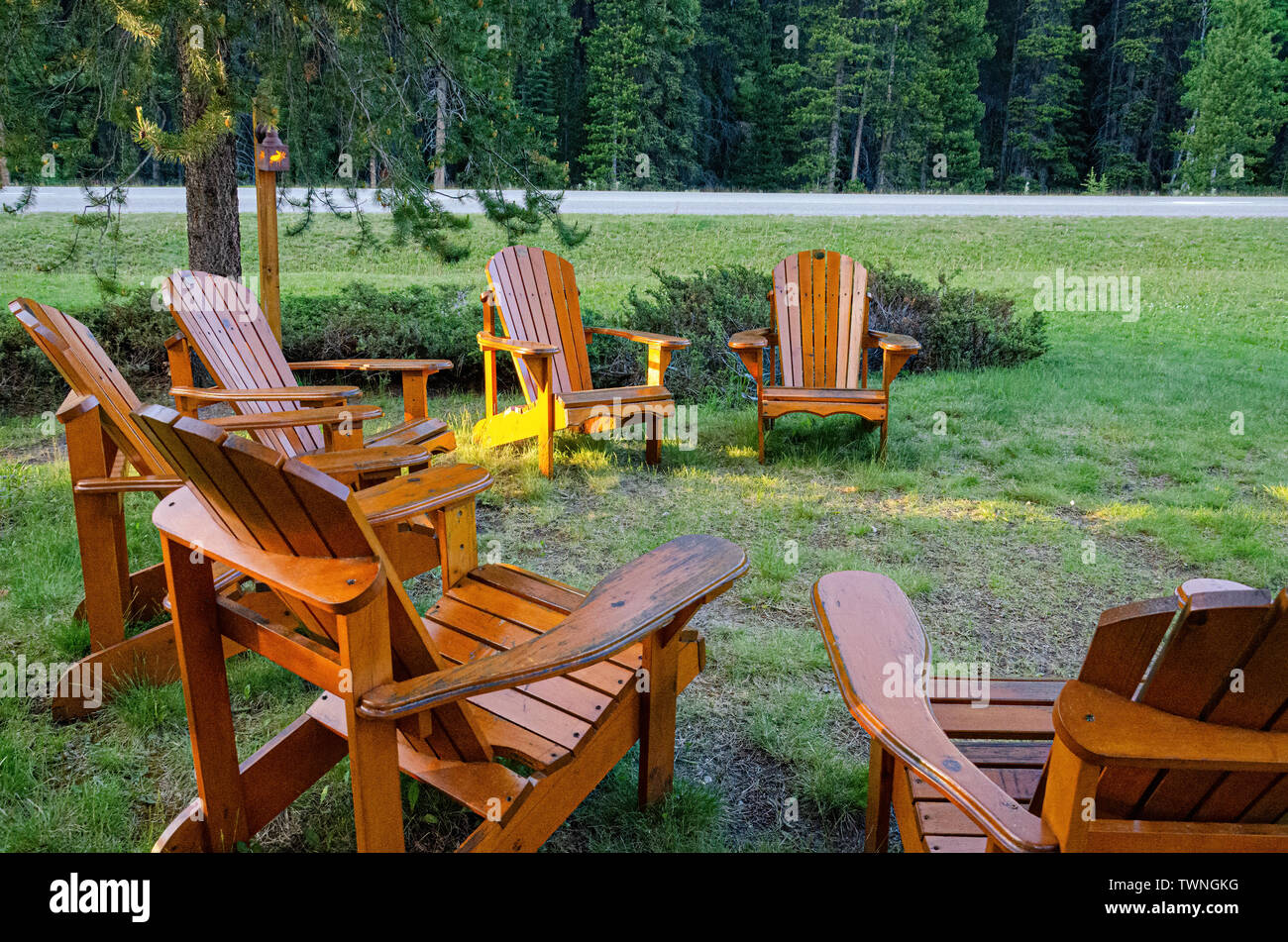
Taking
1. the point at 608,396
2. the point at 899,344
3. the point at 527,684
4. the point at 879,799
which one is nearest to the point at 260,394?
the point at 527,684

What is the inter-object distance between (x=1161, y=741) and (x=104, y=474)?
8.26 feet

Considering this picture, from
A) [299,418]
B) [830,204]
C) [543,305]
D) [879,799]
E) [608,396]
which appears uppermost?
[830,204]

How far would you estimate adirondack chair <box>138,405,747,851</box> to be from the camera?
1.17 meters

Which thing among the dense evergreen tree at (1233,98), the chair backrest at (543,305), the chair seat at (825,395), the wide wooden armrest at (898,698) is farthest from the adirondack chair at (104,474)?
the dense evergreen tree at (1233,98)

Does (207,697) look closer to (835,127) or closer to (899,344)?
(899,344)

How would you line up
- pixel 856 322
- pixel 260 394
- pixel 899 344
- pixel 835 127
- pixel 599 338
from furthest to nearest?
pixel 835 127 < pixel 599 338 < pixel 856 322 < pixel 899 344 < pixel 260 394

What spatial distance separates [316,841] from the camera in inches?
71.9

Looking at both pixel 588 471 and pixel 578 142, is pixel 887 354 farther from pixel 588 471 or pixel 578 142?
pixel 578 142

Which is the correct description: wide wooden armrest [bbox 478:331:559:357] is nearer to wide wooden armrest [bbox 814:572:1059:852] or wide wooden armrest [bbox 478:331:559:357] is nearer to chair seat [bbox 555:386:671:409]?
chair seat [bbox 555:386:671:409]

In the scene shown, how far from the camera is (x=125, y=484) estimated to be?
7.38 ft
